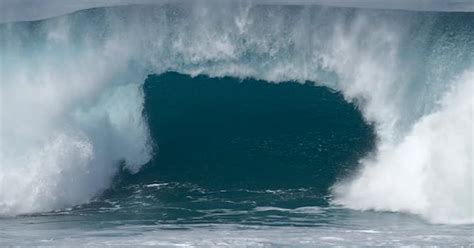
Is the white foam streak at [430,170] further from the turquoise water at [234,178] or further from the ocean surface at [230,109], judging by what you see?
the turquoise water at [234,178]

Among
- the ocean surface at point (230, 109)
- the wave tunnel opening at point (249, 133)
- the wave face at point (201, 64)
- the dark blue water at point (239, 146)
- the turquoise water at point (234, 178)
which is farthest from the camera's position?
the wave tunnel opening at point (249, 133)

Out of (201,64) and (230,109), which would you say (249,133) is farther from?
(201,64)

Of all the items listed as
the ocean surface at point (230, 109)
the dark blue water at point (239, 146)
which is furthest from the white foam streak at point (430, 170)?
the dark blue water at point (239, 146)

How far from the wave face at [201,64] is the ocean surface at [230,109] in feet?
0.08

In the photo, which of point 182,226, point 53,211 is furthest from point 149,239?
point 53,211

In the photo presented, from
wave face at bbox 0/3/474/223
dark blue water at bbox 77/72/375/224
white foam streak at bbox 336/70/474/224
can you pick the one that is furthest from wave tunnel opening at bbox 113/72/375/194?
white foam streak at bbox 336/70/474/224

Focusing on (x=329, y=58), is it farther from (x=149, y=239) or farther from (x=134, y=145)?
(x=149, y=239)

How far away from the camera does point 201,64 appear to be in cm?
2562

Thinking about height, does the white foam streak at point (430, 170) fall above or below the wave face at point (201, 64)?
below

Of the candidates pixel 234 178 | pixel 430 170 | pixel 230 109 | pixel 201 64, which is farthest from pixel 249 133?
pixel 430 170

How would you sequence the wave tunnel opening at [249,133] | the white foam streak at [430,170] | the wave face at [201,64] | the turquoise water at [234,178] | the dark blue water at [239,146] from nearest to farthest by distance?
the turquoise water at [234,178] → the white foam streak at [430,170] → the dark blue water at [239,146] → the wave face at [201,64] → the wave tunnel opening at [249,133]

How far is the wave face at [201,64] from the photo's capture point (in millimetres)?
24734

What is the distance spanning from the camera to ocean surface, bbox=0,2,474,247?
24.1m

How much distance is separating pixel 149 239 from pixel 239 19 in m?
5.62
